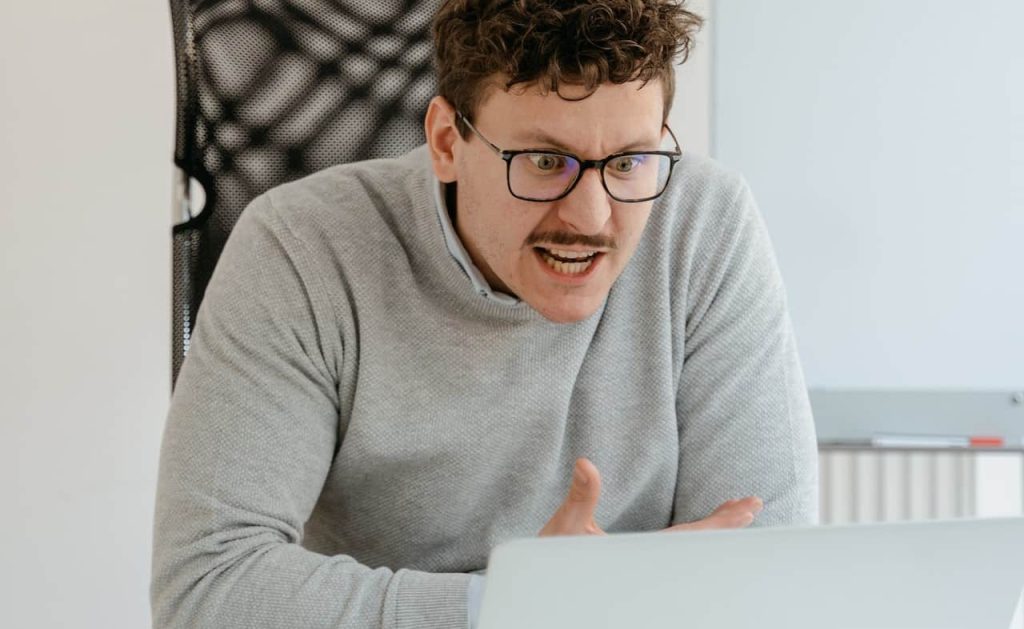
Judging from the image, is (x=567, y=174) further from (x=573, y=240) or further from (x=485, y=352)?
(x=485, y=352)

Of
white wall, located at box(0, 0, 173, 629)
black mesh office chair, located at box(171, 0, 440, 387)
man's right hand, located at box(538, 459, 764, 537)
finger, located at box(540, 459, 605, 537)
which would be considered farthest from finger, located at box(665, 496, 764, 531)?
white wall, located at box(0, 0, 173, 629)

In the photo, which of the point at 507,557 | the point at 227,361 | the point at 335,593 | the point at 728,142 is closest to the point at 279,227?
the point at 227,361

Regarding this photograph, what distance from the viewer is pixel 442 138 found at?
4.19 ft

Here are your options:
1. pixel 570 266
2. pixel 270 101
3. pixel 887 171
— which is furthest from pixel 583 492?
pixel 887 171

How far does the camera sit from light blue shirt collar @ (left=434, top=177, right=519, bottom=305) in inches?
50.4

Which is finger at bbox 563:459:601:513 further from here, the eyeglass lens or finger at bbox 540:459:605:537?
the eyeglass lens

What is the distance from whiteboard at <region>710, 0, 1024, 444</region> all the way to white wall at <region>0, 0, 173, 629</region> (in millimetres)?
1090

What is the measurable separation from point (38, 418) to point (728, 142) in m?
1.37

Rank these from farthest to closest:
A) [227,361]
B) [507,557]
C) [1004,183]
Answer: [1004,183] → [227,361] → [507,557]

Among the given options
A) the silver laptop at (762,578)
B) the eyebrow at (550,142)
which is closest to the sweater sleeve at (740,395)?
the eyebrow at (550,142)

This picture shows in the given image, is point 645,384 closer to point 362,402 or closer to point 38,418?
point 362,402

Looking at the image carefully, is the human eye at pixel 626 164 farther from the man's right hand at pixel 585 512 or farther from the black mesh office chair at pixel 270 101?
the black mesh office chair at pixel 270 101

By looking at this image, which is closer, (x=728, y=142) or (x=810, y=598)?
(x=810, y=598)

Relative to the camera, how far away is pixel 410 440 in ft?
4.14
